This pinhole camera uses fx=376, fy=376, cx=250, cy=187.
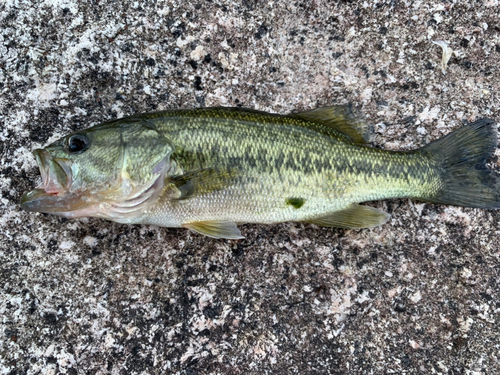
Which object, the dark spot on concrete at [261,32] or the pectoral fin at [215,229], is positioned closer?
the pectoral fin at [215,229]

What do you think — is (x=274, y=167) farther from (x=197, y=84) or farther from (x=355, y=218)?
(x=197, y=84)

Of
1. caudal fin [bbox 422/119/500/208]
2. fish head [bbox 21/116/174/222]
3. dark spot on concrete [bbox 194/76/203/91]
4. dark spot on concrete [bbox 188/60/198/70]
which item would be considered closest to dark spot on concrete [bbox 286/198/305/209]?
fish head [bbox 21/116/174/222]

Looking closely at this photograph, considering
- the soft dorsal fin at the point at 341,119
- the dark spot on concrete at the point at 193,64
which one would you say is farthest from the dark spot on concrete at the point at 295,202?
the dark spot on concrete at the point at 193,64

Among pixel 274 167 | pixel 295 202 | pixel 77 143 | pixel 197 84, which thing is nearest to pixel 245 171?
pixel 274 167

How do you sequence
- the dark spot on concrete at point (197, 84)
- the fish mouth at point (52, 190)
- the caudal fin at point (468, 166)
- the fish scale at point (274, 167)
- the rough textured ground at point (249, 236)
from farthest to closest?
the dark spot on concrete at point (197, 84), the caudal fin at point (468, 166), the rough textured ground at point (249, 236), the fish scale at point (274, 167), the fish mouth at point (52, 190)

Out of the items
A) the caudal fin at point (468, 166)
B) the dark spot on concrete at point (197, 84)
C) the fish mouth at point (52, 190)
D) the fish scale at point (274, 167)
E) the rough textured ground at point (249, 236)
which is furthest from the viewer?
the dark spot on concrete at point (197, 84)

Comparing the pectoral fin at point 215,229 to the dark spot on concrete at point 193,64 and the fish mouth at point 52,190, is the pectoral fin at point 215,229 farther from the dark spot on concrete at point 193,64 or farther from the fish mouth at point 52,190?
the dark spot on concrete at point 193,64

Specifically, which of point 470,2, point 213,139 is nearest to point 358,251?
point 213,139

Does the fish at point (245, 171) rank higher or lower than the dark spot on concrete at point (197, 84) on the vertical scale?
lower
